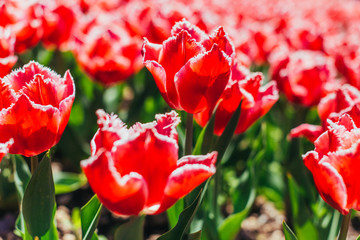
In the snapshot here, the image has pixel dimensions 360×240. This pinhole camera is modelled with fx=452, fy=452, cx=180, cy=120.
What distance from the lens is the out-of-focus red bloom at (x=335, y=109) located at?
99cm

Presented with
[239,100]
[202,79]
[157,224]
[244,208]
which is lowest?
[157,224]

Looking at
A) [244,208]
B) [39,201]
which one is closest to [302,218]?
[244,208]

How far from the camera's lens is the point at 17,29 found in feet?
4.69

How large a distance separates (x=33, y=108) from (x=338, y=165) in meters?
0.56

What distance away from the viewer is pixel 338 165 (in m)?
0.82

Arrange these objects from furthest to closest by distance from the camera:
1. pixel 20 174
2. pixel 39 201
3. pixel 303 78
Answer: pixel 303 78 < pixel 20 174 < pixel 39 201

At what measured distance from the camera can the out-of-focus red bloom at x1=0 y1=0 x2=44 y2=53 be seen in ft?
4.73

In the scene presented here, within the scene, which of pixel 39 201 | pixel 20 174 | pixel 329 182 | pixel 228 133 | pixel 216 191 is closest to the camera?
pixel 329 182

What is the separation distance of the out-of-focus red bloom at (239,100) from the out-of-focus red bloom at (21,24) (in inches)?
27.2

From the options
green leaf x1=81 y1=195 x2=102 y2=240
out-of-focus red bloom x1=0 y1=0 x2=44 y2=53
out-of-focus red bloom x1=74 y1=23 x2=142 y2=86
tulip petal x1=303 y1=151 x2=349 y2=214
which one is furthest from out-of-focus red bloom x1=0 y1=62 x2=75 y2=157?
out-of-focus red bloom x1=74 y1=23 x2=142 y2=86

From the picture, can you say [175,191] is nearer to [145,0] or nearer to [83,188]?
[83,188]

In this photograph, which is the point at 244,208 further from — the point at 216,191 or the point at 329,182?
the point at 329,182

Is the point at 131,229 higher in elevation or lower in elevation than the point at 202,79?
lower

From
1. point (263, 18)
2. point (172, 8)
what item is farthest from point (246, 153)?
point (263, 18)
